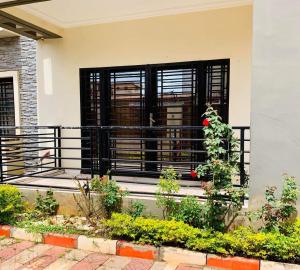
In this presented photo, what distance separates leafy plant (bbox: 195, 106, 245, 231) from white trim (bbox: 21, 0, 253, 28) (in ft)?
7.46

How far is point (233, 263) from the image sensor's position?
264cm

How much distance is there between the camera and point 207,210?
2973 mm

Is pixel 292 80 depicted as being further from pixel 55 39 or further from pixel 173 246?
pixel 55 39

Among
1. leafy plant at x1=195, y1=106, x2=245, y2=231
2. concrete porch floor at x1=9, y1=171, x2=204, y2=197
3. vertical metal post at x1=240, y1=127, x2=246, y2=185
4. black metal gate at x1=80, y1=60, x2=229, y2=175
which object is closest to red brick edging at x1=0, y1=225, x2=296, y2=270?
leafy plant at x1=195, y1=106, x2=245, y2=231

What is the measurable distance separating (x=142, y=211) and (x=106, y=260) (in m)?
0.73

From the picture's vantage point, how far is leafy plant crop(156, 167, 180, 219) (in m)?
3.18

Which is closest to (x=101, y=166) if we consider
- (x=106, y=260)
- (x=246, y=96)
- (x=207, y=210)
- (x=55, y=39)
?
(x=106, y=260)

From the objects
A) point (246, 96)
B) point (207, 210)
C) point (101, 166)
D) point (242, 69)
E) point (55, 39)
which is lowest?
point (207, 210)

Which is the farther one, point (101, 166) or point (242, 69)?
point (242, 69)

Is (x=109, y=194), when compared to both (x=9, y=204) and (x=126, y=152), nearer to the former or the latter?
(x=9, y=204)

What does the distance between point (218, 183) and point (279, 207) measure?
2.03 ft

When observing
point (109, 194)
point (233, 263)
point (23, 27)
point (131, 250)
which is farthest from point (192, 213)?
point (23, 27)

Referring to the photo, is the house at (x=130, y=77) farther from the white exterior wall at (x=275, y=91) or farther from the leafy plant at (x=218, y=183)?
the white exterior wall at (x=275, y=91)

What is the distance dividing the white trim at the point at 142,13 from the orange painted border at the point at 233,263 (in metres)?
3.61
